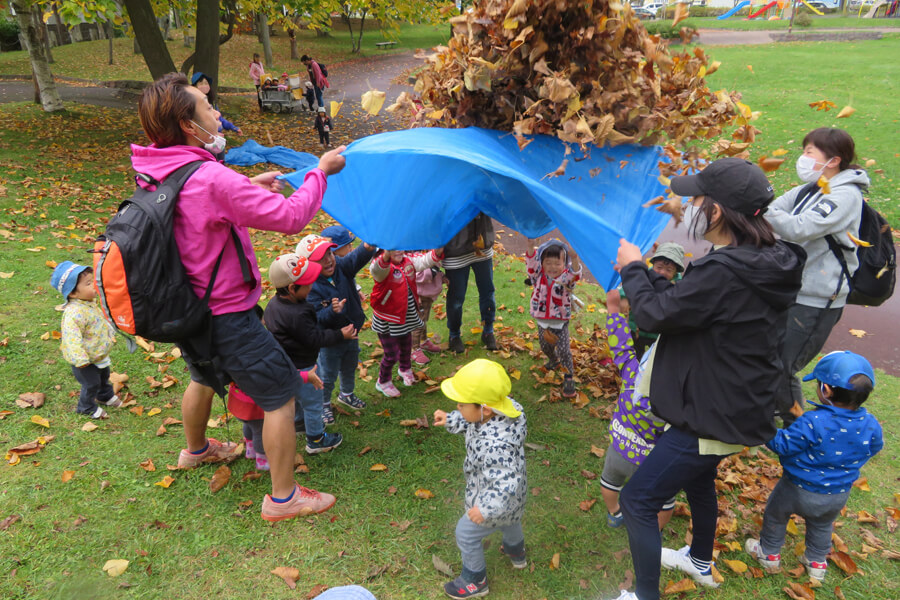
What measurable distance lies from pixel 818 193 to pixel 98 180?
11.4 meters

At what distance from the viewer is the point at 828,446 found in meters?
2.88

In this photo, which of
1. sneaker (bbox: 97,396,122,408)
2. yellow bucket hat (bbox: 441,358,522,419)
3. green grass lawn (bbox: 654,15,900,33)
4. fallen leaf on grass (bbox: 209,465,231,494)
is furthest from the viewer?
green grass lawn (bbox: 654,15,900,33)

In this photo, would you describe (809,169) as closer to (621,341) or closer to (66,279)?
(621,341)

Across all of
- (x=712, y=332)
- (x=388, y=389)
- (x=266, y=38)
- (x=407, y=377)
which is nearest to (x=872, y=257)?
(x=712, y=332)

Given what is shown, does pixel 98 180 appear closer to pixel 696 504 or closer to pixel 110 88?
pixel 696 504

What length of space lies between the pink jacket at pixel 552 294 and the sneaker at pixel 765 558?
2.11 m

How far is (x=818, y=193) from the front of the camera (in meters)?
3.49

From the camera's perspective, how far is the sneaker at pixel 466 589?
2.95m

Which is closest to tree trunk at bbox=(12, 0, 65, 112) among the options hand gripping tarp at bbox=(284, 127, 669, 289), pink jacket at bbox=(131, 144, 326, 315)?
hand gripping tarp at bbox=(284, 127, 669, 289)

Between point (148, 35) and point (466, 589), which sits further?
point (148, 35)

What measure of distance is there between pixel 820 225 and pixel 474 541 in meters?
2.82

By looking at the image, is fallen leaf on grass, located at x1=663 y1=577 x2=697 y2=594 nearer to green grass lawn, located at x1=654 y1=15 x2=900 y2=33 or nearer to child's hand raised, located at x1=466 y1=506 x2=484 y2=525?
child's hand raised, located at x1=466 y1=506 x2=484 y2=525

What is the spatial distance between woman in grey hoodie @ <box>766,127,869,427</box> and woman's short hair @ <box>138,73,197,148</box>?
11.2 ft

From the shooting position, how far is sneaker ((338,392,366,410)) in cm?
459
